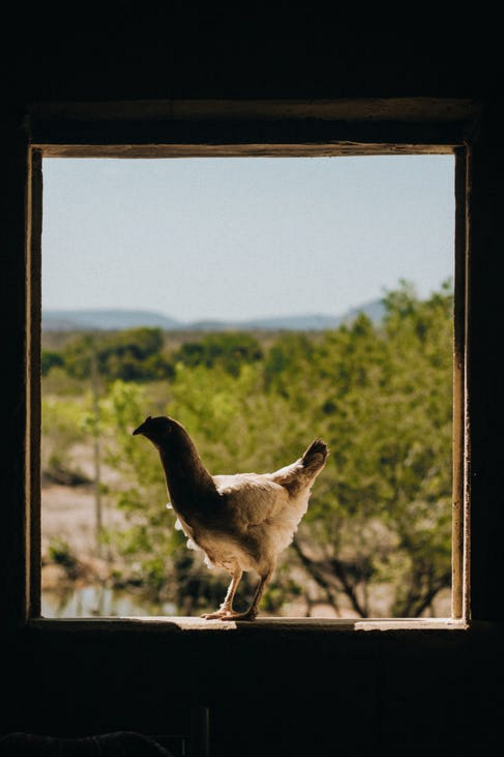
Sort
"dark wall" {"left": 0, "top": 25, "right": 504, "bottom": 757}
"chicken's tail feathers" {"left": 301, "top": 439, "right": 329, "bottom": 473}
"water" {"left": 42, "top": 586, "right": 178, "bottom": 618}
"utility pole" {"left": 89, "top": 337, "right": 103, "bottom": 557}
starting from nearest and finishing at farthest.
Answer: "dark wall" {"left": 0, "top": 25, "right": 504, "bottom": 757} < "chicken's tail feathers" {"left": 301, "top": 439, "right": 329, "bottom": 473} < "water" {"left": 42, "top": 586, "right": 178, "bottom": 618} < "utility pole" {"left": 89, "top": 337, "right": 103, "bottom": 557}

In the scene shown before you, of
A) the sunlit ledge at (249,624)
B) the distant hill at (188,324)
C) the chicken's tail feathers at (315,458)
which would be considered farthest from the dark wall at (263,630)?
the distant hill at (188,324)

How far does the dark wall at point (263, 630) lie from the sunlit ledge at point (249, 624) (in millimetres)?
14

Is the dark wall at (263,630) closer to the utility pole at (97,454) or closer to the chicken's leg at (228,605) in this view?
the chicken's leg at (228,605)

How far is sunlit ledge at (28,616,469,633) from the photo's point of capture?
62.0 inches

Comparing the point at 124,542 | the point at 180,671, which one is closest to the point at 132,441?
the point at 124,542

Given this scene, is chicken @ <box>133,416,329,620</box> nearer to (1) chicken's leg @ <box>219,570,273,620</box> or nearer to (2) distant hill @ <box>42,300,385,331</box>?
(1) chicken's leg @ <box>219,570,273,620</box>

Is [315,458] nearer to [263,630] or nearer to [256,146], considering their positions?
[263,630]

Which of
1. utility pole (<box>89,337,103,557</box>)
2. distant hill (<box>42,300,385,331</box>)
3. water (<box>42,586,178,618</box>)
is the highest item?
distant hill (<box>42,300,385,331</box>)

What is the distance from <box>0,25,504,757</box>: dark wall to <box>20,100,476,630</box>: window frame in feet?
0.13

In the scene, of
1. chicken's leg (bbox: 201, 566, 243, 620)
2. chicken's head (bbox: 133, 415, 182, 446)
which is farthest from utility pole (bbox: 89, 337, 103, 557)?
chicken's head (bbox: 133, 415, 182, 446)

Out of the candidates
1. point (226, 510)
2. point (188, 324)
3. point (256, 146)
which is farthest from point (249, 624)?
point (188, 324)

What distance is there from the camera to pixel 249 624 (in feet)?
5.25

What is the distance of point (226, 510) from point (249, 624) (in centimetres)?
24
